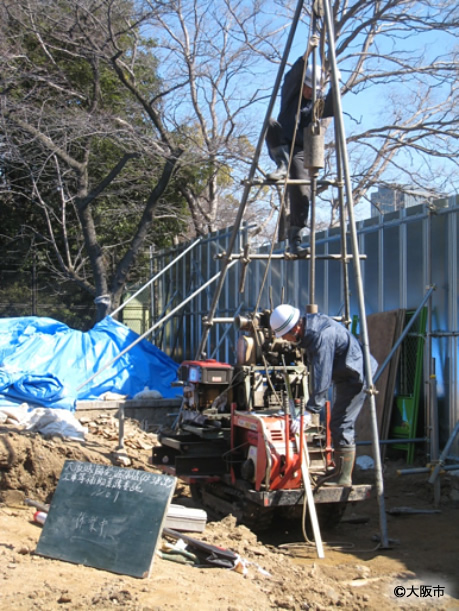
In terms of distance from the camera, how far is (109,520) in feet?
17.6

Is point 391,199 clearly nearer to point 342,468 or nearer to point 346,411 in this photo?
point 346,411

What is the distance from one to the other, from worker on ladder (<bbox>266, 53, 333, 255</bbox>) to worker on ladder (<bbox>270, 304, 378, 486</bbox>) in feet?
4.97

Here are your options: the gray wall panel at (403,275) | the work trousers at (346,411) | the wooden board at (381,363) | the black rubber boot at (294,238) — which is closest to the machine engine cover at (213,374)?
the gray wall panel at (403,275)

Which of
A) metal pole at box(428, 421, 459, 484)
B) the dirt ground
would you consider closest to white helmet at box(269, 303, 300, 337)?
the dirt ground

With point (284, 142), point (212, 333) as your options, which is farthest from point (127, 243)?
point (284, 142)

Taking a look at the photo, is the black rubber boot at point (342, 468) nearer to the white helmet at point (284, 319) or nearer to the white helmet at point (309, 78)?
the white helmet at point (284, 319)

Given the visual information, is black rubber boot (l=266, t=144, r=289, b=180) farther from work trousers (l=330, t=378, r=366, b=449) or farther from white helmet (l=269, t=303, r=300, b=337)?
work trousers (l=330, t=378, r=366, b=449)

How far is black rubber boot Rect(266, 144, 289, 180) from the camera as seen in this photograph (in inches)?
312

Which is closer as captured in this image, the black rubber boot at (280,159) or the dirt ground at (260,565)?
the dirt ground at (260,565)

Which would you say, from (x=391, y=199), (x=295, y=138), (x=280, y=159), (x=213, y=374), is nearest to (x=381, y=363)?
(x=213, y=374)

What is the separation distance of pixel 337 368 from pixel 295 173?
2.44 metres

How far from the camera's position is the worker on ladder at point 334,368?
6.69 metres

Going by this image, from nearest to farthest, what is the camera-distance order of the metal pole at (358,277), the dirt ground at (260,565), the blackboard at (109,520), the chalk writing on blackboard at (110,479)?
the dirt ground at (260,565) → the blackboard at (109,520) → the chalk writing on blackboard at (110,479) → the metal pole at (358,277)

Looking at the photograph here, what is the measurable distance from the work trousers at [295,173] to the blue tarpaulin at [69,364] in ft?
20.2
